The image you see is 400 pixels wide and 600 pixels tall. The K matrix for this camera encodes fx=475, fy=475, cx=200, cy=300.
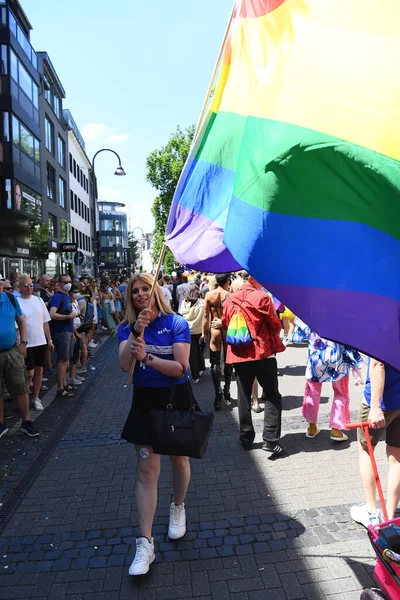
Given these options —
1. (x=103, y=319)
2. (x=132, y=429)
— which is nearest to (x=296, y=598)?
(x=132, y=429)

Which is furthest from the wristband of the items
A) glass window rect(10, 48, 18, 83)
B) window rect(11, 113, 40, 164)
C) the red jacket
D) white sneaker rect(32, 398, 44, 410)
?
glass window rect(10, 48, 18, 83)

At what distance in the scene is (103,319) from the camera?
15.8m

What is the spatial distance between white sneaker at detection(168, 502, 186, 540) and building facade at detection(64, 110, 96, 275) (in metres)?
37.3

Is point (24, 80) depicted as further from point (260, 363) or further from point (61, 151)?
point (260, 363)

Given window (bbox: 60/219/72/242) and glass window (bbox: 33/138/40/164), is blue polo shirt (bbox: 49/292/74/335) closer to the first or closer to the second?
glass window (bbox: 33/138/40/164)

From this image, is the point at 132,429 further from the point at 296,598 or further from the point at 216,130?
the point at 216,130

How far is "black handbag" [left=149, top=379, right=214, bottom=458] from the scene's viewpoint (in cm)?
305

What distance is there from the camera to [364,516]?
359 cm

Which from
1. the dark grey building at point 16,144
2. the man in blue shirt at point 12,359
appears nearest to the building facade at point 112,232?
the dark grey building at point 16,144

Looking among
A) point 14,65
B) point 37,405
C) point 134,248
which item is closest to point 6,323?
point 37,405

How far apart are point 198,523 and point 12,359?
9.73 ft

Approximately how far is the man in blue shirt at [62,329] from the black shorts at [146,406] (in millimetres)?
4436

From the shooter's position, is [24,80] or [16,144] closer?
[16,144]

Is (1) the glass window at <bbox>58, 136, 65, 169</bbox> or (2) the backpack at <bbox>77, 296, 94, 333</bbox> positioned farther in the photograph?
Result: (1) the glass window at <bbox>58, 136, 65, 169</bbox>
